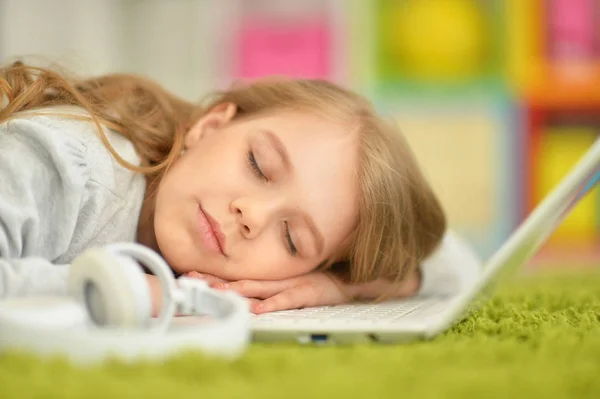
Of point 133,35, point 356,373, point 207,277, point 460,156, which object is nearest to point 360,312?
point 207,277

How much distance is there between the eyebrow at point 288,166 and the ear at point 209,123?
148mm

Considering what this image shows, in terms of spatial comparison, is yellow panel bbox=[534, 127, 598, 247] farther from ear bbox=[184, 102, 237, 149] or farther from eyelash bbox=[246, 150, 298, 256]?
eyelash bbox=[246, 150, 298, 256]

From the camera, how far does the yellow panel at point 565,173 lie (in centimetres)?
273

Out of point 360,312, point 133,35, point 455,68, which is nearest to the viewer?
point 360,312

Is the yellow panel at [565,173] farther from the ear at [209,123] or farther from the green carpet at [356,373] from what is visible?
the green carpet at [356,373]

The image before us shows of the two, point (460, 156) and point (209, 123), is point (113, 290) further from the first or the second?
point (460, 156)

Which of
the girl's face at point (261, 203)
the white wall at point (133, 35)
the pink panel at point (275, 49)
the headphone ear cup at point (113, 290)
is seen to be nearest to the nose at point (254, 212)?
the girl's face at point (261, 203)

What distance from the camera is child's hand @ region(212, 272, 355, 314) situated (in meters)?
0.97

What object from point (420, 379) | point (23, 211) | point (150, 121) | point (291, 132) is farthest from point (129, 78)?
point (420, 379)

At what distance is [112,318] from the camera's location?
23.6 inches

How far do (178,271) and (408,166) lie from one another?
0.41 m

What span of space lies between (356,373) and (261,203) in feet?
1.54

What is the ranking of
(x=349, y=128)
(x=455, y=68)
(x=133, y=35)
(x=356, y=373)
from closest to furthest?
(x=356, y=373)
(x=349, y=128)
(x=455, y=68)
(x=133, y=35)

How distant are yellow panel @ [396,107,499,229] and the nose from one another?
5.74 ft
